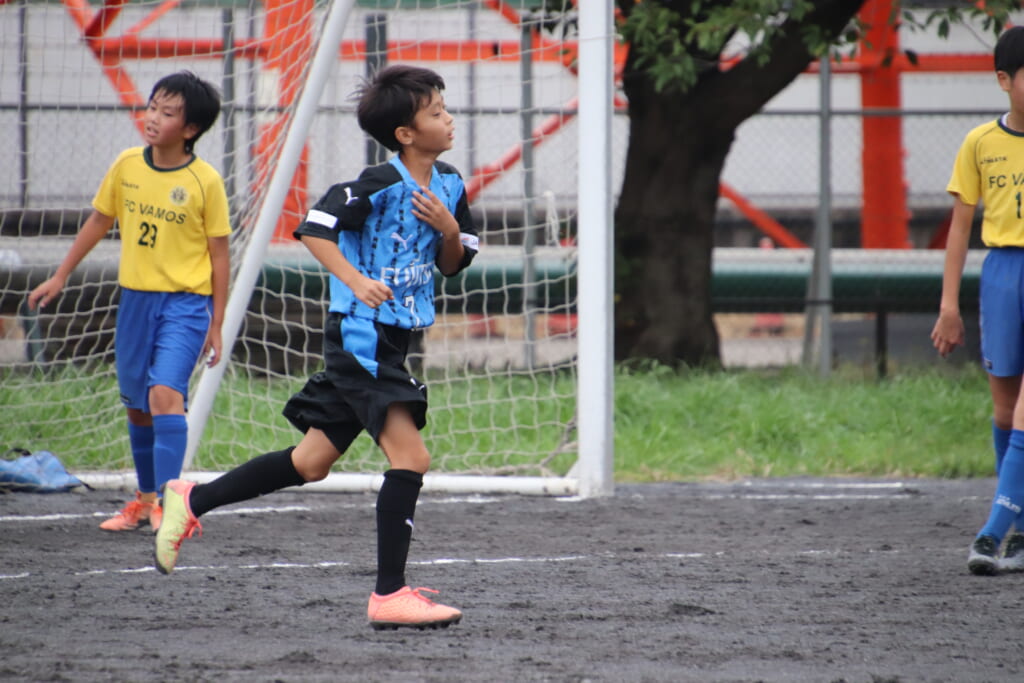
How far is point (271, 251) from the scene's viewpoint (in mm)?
8086

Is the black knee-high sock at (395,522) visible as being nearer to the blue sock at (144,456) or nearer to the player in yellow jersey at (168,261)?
the player in yellow jersey at (168,261)

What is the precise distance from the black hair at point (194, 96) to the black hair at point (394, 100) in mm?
1378

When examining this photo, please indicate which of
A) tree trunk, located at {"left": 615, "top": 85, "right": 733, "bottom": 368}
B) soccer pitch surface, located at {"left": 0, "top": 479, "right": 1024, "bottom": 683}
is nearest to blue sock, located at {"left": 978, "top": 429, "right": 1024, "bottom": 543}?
soccer pitch surface, located at {"left": 0, "top": 479, "right": 1024, "bottom": 683}

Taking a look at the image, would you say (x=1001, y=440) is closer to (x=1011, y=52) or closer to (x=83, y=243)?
(x=1011, y=52)

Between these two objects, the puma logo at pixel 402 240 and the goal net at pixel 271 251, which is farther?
the goal net at pixel 271 251

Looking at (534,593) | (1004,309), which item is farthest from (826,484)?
(534,593)

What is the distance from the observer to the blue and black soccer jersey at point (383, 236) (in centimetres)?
329

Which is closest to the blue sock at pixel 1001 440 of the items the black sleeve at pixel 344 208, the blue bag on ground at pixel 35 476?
the black sleeve at pixel 344 208

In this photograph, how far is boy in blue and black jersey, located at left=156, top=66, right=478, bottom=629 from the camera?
3262mm

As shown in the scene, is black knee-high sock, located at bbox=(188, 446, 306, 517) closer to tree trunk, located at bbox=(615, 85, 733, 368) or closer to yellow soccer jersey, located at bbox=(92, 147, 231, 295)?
yellow soccer jersey, located at bbox=(92, 147, 231, 295)

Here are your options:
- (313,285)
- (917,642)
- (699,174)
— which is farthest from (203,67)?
(917,642)

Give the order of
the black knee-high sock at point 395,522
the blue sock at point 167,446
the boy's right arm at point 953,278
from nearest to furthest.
A: the black knee-high sock at point 395,522 → the boy's right arm at point 953,278 → the blue sock at point 167,446

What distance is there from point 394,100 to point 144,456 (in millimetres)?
2171

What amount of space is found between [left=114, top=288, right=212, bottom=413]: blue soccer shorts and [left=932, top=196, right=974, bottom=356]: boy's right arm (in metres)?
2.59
